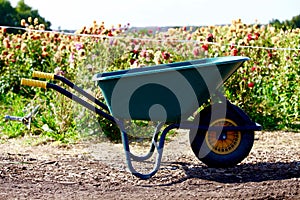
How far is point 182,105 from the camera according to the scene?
3648mm

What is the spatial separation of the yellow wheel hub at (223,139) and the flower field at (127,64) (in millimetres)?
1327

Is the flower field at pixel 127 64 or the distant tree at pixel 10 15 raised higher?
the distant tree at pixel 10 15

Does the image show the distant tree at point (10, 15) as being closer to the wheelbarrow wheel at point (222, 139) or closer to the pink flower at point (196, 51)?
the pink flower at point (196, 51)

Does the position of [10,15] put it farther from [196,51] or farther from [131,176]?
[131,176]

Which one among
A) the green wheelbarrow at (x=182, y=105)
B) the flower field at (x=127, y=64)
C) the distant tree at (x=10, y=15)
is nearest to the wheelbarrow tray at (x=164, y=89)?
the green wheelbarrow at (x=182, y=105)

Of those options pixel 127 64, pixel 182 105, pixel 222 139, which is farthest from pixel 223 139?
pixel 127 64

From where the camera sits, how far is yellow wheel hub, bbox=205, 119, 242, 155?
3752 millimetres

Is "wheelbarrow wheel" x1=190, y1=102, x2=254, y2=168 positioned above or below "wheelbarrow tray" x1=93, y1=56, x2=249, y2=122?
below

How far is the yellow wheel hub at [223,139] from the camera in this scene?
12.3 ft

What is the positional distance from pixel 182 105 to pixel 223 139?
0.38 meters

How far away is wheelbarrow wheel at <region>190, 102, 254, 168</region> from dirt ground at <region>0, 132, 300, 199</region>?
0.29 ft

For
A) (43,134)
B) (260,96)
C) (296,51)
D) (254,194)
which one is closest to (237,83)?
(260,96)

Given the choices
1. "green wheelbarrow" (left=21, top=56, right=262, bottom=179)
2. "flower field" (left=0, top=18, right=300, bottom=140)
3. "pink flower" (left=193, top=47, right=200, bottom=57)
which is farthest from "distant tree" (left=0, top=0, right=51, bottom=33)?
"green wheelbarrow" (left=21, top=56, right=262, bottom=179)

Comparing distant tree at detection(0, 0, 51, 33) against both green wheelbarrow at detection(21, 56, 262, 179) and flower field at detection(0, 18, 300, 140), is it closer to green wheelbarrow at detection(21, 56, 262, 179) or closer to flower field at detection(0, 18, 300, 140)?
flower field at detection(0, 18, 300, 140)
